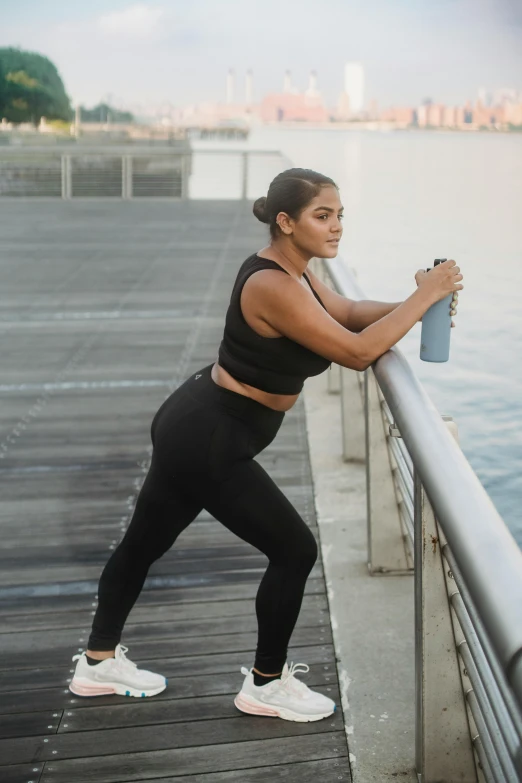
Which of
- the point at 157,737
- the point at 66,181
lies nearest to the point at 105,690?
the point at 157,737

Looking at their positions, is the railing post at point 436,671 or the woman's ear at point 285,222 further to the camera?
the woman's ear at point 285,222

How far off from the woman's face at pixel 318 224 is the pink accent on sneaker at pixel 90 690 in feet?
4.63

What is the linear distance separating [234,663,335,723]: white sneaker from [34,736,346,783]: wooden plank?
9cm

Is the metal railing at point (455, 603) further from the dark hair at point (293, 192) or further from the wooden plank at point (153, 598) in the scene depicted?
the wooden plank at point (153, 598)

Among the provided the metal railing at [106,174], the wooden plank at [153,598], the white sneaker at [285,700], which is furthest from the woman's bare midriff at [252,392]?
the metal railing at [106,174]

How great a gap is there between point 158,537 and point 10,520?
1730 millimetres

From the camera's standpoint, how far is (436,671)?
2525 millimetres

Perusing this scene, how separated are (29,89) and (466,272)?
6673cm

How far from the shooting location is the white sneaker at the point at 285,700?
9.78 feet

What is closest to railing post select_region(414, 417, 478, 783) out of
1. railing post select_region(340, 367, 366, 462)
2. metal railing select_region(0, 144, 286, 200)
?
railing post select_region(340, 367, 366, 462)

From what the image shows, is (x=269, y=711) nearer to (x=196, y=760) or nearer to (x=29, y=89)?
(x=196, y=760)

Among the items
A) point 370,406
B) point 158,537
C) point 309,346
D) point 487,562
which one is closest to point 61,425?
point 370,406

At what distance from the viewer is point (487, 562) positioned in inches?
63.4

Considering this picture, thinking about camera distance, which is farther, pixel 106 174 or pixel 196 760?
pixel 106 174
